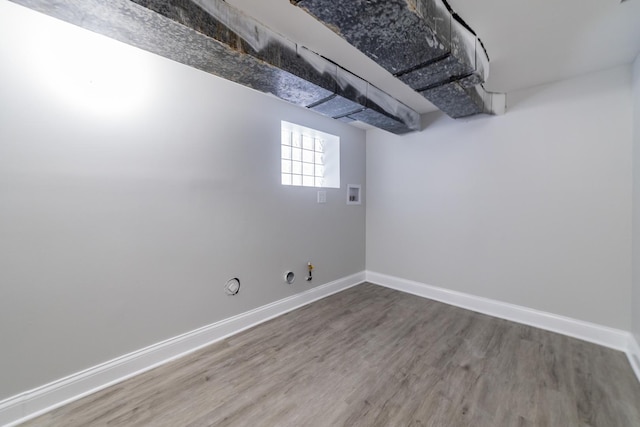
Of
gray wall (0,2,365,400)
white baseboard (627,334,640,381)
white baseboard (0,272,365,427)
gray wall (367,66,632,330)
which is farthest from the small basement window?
white baseboard (627,334,640,381)

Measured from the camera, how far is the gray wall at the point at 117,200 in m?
1.37

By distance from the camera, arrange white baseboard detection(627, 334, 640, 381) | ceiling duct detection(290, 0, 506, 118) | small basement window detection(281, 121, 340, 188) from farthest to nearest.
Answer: small basement window detection(281, 121, 340, 188), white baseboard detection(627, 334, 640, 381), ceiling duct detection(290, 0, 506, 118)

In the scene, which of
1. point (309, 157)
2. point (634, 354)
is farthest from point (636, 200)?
point (309, 157)

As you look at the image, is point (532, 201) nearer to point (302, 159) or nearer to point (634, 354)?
point (634, 354)

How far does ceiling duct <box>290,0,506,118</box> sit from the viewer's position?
110 cm

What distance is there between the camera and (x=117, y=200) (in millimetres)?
1675

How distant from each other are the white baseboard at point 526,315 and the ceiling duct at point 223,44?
7.88 feet

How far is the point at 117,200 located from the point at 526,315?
380 cm

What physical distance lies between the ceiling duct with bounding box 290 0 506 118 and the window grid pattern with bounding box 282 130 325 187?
161cm

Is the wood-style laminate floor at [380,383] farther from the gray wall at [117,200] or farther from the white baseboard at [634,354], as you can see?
the gray wall at [117,200]

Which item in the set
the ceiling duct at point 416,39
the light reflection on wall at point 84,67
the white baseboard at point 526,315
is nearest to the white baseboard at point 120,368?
the light reflection on wall at point 84,67

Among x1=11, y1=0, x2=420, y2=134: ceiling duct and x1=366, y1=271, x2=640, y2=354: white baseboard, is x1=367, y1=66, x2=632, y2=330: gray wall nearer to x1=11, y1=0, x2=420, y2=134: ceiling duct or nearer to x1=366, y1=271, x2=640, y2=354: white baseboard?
x1=366, y1=271, x2=640, y2=354: white baseboard

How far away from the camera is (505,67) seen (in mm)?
2096

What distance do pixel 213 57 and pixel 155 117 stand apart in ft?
2.42
